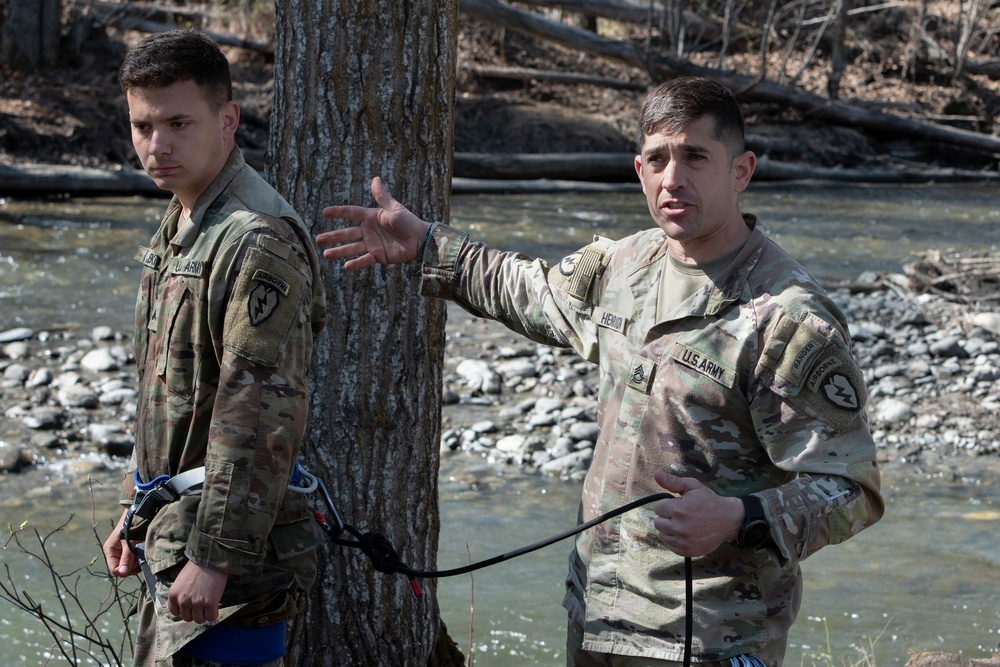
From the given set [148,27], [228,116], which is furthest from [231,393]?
[148,27]

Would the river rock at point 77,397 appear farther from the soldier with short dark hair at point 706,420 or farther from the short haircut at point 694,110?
the short haircut at point 694,110

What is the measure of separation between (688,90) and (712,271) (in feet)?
1.31

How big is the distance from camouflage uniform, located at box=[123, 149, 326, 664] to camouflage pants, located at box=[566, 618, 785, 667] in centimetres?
63

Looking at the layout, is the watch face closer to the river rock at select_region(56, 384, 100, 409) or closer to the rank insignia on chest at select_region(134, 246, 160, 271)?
the rank insignia on chest at select_region(134, 246, 160, 271)

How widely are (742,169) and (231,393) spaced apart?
1.23m

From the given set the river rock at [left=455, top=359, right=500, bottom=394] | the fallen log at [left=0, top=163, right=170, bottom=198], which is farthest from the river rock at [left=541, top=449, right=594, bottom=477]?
the fallen log at [left=0, top=163, right=170, bottom=198]

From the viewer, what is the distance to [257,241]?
8.05 feet

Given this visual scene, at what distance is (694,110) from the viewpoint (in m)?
2.49

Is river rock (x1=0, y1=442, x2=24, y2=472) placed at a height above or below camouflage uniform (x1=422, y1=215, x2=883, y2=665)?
below

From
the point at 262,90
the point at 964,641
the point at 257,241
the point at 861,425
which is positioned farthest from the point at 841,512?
the point at 262,90

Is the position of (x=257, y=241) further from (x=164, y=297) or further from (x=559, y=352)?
(x=559, y=352)

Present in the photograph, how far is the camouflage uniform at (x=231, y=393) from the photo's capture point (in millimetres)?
2365

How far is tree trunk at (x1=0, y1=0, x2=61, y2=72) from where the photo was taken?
52.0 ft

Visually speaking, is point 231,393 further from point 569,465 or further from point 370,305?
point 569,465
